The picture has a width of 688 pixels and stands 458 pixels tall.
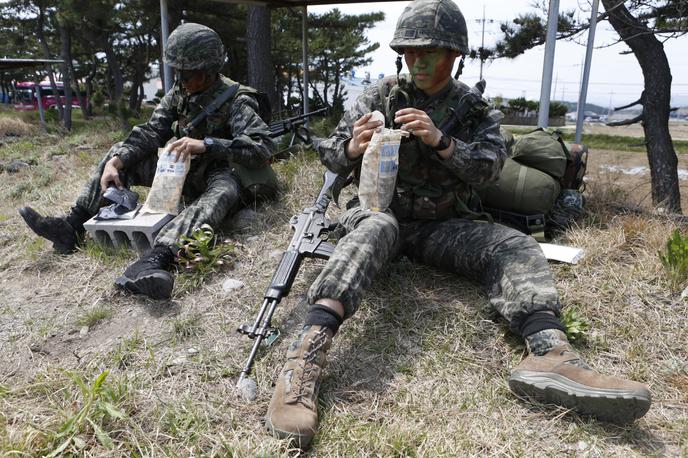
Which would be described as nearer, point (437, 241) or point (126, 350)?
point (126, 350)

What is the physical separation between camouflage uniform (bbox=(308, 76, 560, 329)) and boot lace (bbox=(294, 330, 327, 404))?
20cm

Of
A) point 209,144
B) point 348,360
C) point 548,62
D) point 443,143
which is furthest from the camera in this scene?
point 548,62

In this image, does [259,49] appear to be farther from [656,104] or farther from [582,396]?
[582,396]

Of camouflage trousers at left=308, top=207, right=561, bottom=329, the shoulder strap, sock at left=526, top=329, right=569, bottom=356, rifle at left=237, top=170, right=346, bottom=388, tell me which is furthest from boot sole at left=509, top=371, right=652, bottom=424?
the shoulder strap

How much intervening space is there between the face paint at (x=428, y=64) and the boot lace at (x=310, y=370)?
148 centimetres

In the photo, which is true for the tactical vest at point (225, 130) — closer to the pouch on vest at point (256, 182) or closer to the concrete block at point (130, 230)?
the pouch on vest at point (256, 182)

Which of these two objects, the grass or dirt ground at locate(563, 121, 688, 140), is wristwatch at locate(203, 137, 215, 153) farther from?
dirt ground at locate(563, 121, 688, 140)

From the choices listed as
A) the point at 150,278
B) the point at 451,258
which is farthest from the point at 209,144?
the point at 451,258

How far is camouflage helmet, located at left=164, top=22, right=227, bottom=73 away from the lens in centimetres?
359

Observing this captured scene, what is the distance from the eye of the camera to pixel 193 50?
11.8 feet

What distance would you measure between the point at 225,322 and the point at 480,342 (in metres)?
1.34

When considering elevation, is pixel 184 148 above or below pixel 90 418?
above

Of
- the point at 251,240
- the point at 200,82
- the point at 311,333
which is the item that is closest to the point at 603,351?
the point at 311,333

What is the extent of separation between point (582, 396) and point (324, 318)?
3.42 ft
